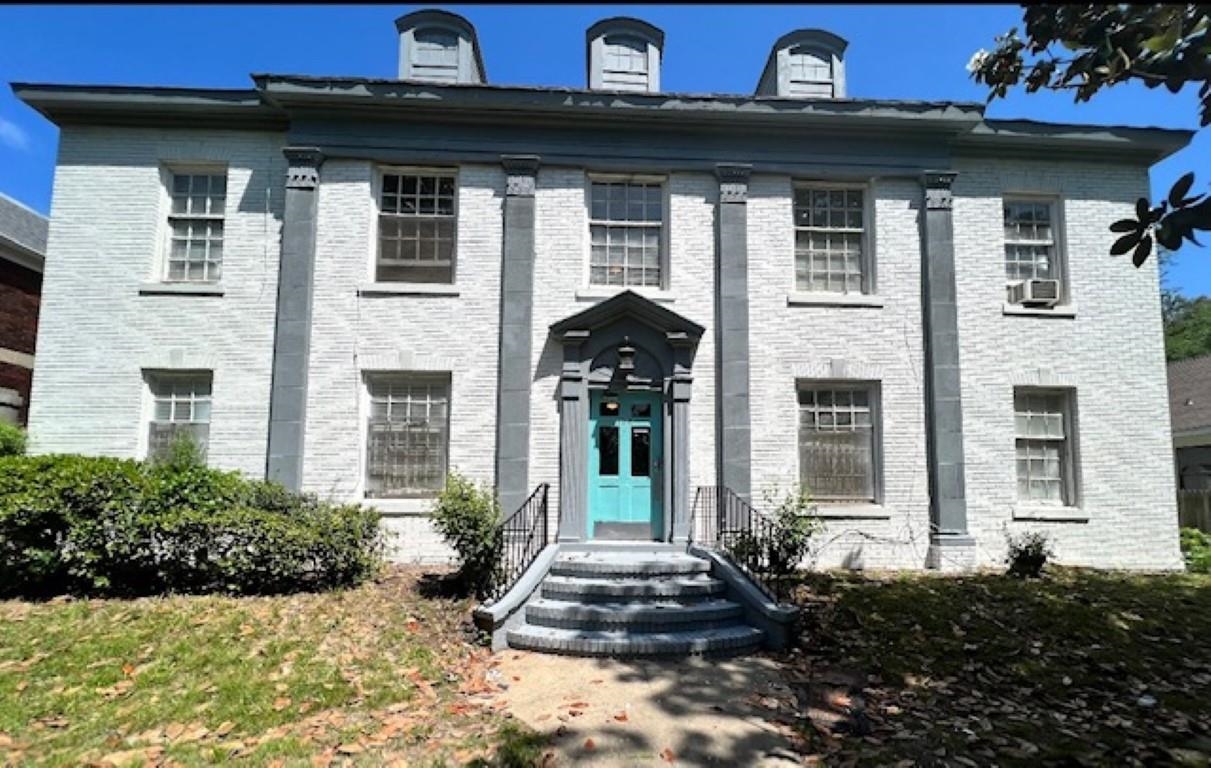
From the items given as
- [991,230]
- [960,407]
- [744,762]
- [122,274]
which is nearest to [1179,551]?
[960,407]

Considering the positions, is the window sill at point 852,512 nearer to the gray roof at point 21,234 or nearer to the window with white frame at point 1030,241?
the window with white frame at point 1030,241

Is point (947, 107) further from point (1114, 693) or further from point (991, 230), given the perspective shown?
point (1114, 693)

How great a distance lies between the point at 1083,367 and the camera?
11438 millimetres

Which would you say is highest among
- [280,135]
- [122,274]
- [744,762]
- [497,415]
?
[280,135]

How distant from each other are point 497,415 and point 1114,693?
8148 mm

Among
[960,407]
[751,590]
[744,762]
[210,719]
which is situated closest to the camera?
[744,762]

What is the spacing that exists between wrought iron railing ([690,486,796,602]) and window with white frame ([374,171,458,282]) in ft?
18.4

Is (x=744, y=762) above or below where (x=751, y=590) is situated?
below

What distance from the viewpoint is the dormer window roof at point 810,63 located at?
12164 mm

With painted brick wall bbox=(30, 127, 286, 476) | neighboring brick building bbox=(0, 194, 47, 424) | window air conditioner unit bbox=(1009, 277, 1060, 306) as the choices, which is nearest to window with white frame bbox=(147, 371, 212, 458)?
painted brick wall bbox=(30, 127, 286, 476)

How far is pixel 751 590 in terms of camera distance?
7.94 metres

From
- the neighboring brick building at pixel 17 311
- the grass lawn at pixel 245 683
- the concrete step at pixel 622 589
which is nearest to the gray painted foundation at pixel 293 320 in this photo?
the grass lawn at pixel 245 683

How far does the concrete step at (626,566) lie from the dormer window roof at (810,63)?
340 inches

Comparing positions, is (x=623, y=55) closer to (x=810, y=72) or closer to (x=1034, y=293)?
(x=810, y=72)
